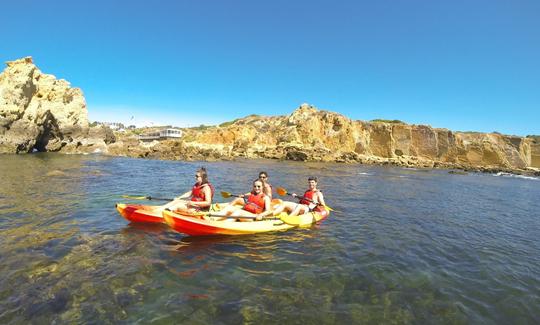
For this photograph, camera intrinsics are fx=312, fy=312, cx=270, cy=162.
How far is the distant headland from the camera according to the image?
4644 cm

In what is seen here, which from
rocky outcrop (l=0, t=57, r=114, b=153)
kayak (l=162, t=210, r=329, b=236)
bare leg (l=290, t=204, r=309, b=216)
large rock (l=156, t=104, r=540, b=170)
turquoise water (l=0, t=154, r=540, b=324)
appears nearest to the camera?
turquoise water (l=0, t=154, r=540, b=324)

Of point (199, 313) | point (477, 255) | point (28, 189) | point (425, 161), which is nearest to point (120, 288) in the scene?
point (199, 313)

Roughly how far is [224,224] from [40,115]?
144 ft

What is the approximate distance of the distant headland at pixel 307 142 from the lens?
1828 inches

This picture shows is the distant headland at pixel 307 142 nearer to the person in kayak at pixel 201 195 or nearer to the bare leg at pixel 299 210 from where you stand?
the bare leg at pixel 299 210

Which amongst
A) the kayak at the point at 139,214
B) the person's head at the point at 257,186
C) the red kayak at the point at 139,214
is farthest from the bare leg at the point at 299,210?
the kayak at the point at 139,214

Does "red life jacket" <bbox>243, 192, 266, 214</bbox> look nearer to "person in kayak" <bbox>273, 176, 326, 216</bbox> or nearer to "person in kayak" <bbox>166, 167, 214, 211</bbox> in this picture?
"person in kayak" <bbox>273, 176, 326, 216</bbox>

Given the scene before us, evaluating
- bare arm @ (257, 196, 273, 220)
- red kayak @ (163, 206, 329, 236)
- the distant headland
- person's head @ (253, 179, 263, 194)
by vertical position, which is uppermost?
the distant headland

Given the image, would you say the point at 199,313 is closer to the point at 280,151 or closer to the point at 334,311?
the point at 334,311

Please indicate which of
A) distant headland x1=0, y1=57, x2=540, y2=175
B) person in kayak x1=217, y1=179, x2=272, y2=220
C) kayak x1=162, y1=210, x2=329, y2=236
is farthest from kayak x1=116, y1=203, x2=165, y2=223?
distant headland x1=0, y1=57, x2=540, y2=175

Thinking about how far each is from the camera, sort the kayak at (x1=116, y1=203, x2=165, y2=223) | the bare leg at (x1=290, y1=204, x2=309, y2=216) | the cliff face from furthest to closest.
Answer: the cliff face
the bare leg at (x1=290, y1=204, x2=309, y2=216)
the kayak at (x1=116, y1=203, x2=165, y2=223)

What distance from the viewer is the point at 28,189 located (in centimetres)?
1549

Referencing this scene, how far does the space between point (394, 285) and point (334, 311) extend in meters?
2.02

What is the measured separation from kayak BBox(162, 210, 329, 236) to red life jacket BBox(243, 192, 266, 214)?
60 cm
